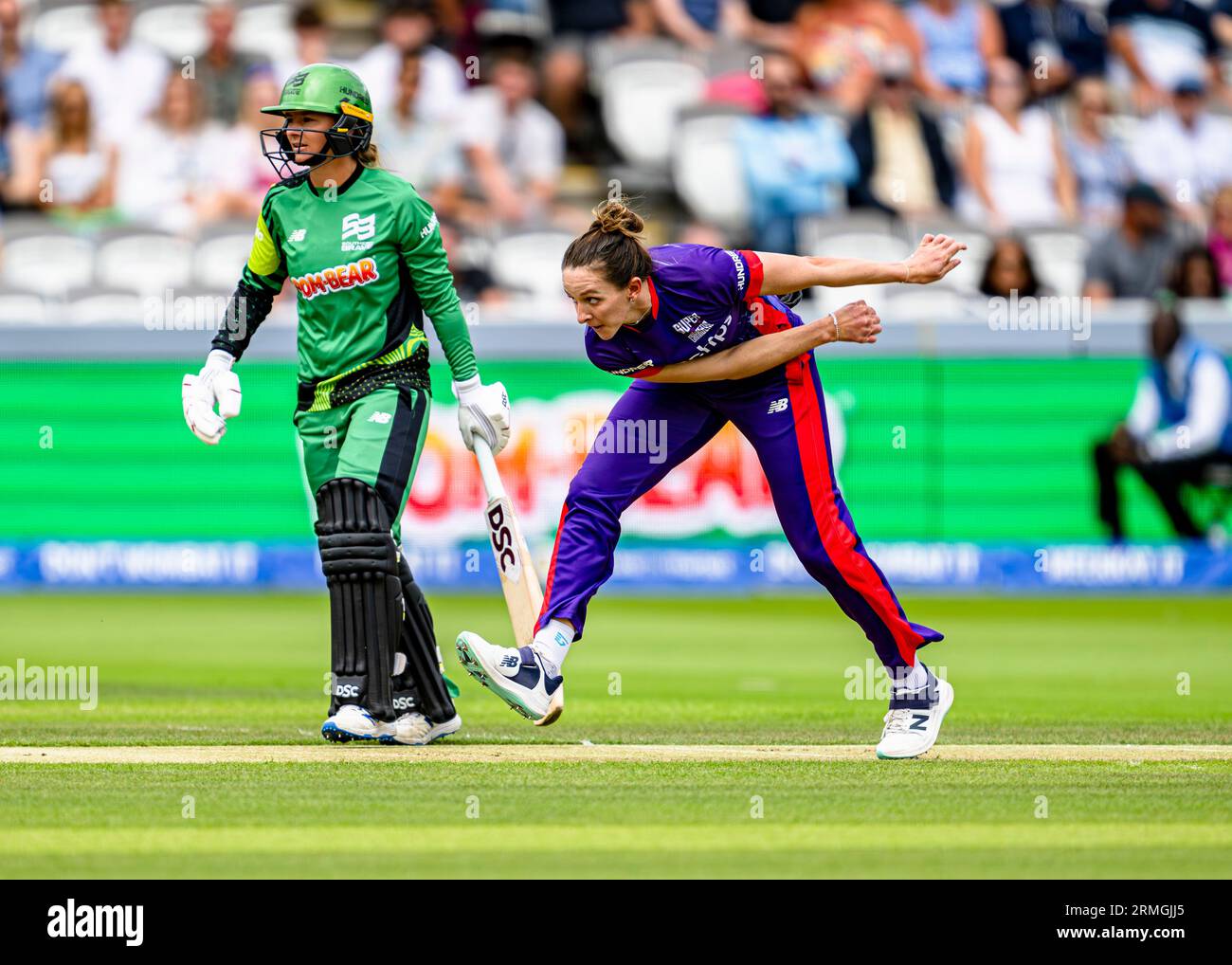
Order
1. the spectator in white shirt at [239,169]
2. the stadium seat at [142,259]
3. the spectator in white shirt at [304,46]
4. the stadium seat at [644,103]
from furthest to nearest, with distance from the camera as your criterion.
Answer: the stadium seat at [644,103], the spectator in white shirt at [304,46], the spectator in white shirt at [239,169], the stadium seat at [142,259]

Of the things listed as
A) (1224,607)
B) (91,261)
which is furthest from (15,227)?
(1224,607)

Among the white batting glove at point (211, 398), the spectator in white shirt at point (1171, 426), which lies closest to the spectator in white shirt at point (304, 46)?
the spectator in white shirt at point (1171, 426)

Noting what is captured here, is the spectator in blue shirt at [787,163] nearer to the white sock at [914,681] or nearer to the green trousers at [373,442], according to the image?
the green trousers at [373,442]

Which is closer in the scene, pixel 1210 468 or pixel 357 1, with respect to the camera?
pixel 1210 468

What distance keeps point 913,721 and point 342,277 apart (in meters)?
2.73

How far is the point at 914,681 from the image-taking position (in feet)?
24.6

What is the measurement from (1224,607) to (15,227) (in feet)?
36.6

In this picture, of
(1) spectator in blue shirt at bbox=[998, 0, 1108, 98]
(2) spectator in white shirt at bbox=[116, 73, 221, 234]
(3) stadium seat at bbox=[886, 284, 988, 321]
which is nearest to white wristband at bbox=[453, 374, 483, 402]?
(3) stadium seat at bbox=[886, 284, 988, 321]

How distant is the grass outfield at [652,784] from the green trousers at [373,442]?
1031 mm

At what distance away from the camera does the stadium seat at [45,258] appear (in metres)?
18.3

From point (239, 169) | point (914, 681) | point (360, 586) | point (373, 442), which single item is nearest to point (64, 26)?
point (239, 169)
